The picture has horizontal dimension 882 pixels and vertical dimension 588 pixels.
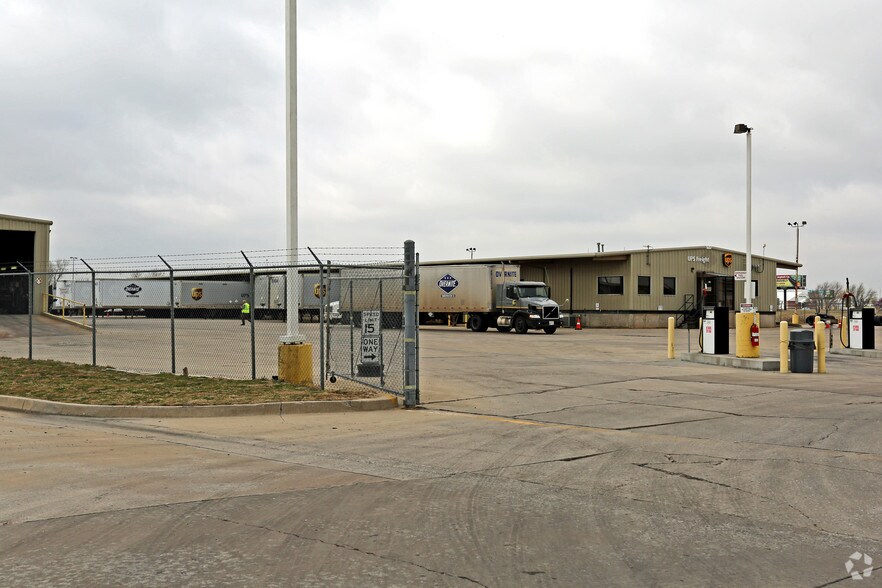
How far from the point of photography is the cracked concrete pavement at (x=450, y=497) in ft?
15.5

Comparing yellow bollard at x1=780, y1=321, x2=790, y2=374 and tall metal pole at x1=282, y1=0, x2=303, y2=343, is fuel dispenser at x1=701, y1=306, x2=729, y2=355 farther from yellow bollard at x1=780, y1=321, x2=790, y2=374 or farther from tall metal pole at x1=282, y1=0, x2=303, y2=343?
tall metal pole at x1=282, y1=0, x2=303, y2=343

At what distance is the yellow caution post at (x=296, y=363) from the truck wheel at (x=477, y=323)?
1132 inches

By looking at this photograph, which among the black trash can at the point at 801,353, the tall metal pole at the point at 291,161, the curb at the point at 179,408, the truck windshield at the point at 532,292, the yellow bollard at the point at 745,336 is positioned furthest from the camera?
the truck windshield at the point at 532,292

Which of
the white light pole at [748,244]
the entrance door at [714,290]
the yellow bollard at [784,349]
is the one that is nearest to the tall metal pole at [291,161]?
the yellow bollard at [784,349]

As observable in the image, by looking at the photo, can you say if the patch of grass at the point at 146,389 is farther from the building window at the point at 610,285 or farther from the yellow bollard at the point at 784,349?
the building window at the point at 610,285

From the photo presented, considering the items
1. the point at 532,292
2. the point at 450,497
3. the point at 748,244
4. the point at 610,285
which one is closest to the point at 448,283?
the point at 532,292

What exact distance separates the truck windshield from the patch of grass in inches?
1098

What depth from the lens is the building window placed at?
51062 mm

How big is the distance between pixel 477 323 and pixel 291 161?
29.2 metres

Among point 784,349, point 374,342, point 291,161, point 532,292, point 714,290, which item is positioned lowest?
point 784,349

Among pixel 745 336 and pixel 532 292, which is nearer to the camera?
pixel 745 336

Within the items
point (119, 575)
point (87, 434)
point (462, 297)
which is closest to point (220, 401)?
point (87, 434)

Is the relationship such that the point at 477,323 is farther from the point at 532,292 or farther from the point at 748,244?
the point at 748,244

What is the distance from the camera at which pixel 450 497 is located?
6.51 metres
